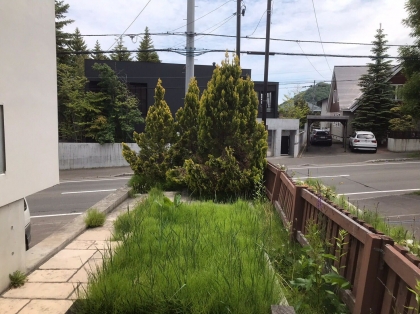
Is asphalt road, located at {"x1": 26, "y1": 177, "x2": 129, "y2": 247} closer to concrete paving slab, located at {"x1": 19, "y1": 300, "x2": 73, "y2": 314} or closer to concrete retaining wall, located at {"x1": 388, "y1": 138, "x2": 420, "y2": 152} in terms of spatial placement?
concrete paving slab, located at {"x1": 19, "y1": 300, "x2": 73, "y2": 314}

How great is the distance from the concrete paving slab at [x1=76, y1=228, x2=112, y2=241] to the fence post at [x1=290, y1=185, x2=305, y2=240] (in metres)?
2.49

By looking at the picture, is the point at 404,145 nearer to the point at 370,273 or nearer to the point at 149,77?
the point at 149,77

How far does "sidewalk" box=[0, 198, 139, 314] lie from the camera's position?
10.0ft

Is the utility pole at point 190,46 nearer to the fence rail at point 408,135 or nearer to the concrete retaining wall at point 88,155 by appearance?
the concrete retaining wall at point 88,155

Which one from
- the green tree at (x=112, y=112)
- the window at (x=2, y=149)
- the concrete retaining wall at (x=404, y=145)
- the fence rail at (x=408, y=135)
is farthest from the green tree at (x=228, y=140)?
the fence rail at (x=408, y=135)

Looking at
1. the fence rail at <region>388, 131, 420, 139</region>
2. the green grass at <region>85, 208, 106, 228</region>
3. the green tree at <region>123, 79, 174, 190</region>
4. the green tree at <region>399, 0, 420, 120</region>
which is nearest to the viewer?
the green grass at <region>85, 208, 106, 228</region>

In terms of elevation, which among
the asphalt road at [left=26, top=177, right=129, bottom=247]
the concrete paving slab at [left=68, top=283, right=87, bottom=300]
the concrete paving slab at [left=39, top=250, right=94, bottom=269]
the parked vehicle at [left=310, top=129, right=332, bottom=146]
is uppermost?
the concrete paving slab at [left=68, top=283, right=87, bottom=300]

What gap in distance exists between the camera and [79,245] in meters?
4.80

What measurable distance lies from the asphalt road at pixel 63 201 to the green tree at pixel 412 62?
44.4 feet

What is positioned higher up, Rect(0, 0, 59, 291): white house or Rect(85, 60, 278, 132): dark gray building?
Rect(85, 60, 278, 132): dark gray building

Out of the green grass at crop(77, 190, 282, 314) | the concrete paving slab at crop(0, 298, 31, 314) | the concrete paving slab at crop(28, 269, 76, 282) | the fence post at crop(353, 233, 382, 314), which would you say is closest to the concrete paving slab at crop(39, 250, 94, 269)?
the concrete paving slab at crop(28, 269, 76, 282)

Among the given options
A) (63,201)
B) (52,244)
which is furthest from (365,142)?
(52,244)

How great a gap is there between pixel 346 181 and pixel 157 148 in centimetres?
959

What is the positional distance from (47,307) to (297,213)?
3.01 meters
